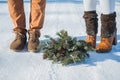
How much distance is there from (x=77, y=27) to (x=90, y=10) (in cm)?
88

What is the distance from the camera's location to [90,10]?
303 cm

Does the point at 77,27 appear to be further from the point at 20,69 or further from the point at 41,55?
the point at 20,69

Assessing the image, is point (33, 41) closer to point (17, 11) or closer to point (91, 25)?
point (17, 11)

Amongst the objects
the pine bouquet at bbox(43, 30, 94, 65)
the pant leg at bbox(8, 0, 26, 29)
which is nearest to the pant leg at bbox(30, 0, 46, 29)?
the pant leg at bbox(8, 0, 26, 29)

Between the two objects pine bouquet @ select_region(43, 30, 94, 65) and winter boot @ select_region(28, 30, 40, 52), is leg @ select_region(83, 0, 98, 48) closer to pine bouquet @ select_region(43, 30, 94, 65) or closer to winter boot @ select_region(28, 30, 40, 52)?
pine bouquet @ select_region(43, 30, 94, 65)

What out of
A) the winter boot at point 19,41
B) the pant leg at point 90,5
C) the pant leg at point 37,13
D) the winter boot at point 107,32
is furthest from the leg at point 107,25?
the winter boot at point 19,41

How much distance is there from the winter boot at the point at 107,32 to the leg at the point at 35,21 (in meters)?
0.54

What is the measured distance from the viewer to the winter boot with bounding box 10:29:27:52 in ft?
10.1

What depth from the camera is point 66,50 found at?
2.89 m

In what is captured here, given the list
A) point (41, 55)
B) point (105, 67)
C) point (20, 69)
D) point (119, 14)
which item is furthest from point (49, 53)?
point (119, 14)

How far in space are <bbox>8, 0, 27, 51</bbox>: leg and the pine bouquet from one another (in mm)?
257

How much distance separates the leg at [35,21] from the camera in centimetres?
301

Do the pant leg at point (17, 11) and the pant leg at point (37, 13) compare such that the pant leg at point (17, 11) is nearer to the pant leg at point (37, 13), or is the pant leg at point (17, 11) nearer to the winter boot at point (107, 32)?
the pant leg at point (37, 13)

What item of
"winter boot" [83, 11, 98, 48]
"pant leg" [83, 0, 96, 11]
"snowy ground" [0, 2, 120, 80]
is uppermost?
"pant leg" [83, 0, 96, 11]
